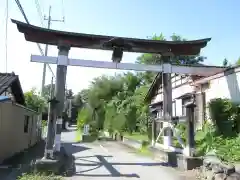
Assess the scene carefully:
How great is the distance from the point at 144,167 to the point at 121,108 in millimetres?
17378

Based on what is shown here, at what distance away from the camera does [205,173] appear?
8.21 meters

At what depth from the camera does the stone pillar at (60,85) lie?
1095 centimetres

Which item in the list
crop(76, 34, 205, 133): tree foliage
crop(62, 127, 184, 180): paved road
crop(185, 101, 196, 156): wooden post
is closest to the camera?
crop(62, 127, 184, 180): paved road

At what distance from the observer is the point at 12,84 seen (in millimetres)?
15305

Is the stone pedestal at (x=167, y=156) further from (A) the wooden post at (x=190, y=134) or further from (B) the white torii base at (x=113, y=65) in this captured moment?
(B) the white torii base at (x=113, y=65)

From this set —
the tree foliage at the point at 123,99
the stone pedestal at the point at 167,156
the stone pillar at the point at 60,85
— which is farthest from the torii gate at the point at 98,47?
the tree foliage at the point at 123,99

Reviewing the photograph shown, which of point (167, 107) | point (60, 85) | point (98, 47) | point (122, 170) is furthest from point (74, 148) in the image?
point (122, 170)

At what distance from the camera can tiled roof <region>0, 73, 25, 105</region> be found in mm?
12590

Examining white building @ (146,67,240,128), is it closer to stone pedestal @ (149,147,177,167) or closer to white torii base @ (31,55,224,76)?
white torii base @ (31,55,224,76)

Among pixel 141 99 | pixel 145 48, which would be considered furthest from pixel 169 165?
pixel 141 99

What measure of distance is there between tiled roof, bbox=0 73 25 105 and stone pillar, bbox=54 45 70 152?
267cm

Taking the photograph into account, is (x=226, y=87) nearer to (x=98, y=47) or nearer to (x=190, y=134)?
(x=190, y=134)

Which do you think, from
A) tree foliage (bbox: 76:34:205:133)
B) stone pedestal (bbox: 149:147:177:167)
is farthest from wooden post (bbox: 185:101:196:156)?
tree foliage (bbox: 76:34:205:133)

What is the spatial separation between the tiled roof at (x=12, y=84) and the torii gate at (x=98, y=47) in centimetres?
241
